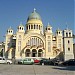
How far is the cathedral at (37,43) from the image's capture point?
6669cm

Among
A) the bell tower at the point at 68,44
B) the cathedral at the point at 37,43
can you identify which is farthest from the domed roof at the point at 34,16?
the bell tower at the point at 68,44

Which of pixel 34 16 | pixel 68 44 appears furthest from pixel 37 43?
pixel 34 16

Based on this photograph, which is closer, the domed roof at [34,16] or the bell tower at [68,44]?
the bell tower at [68,44]

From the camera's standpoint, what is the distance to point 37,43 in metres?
68.4

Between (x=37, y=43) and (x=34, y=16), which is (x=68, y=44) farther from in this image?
(x=34, y=16)

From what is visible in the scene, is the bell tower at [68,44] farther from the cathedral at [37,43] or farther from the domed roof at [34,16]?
the domed roof at [34,16]

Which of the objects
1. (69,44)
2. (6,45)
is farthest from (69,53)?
(6,45)

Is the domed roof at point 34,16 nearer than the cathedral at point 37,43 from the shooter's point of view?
No

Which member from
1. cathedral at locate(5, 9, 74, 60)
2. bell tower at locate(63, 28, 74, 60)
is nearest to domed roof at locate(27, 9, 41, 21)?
cathedral at locate(5, 9, 74, 60)

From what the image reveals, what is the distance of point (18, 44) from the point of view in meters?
69.1

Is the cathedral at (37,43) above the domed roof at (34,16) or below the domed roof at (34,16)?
below

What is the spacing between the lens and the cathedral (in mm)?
66688

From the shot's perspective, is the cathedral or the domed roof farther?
the domed roof

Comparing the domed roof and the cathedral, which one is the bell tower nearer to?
the cathedral
